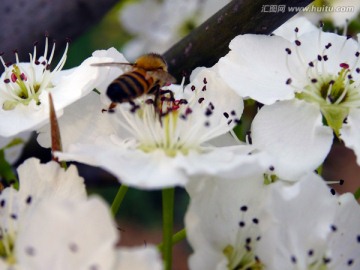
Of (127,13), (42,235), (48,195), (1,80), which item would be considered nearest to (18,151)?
(1,80)

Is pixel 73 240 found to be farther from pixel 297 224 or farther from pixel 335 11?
pixel 335 11

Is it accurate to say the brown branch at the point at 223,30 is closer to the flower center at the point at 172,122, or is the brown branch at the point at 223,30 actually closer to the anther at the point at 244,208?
the flower center at the point at 172,122

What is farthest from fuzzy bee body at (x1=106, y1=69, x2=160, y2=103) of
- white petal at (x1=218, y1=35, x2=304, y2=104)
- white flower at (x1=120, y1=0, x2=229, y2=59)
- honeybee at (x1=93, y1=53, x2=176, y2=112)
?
white flower at (x1=120, y1=0, x2=229, y2=59)

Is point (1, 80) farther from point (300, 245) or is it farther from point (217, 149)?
point (300, 245)

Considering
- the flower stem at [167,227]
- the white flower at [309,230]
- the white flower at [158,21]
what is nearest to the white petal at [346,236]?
the white flower at [309,230]

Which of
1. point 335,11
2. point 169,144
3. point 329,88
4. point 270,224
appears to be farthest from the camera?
point 335,11

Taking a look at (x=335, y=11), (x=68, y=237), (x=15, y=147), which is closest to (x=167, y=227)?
(x=68, y=237)
